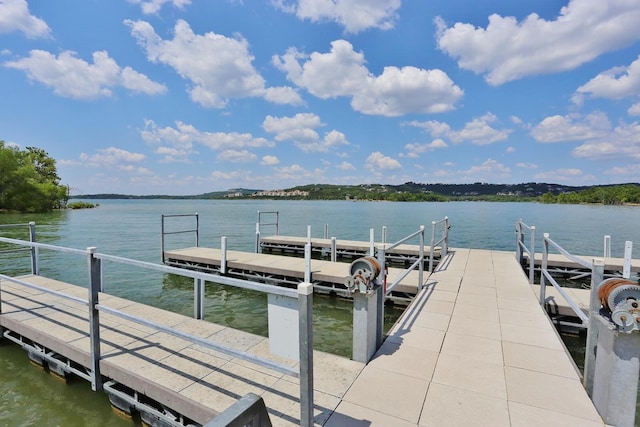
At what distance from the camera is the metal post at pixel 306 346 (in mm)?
2033

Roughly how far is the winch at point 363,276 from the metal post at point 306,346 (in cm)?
127

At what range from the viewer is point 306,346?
208 cm

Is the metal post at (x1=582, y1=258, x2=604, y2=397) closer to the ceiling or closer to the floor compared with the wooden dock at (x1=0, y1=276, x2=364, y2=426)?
closer to the ceiling

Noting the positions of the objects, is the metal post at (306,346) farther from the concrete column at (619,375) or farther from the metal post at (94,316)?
the metal post at (94,316)

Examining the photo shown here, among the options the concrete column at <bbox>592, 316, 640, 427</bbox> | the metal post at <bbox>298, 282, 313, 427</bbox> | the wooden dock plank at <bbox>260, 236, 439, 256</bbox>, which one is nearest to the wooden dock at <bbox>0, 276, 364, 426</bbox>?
the metal post at <bbox>298, 282, 313, 427</bbox>

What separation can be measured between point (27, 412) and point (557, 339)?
6251 mm

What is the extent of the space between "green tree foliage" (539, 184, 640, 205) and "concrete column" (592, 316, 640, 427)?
115801mm

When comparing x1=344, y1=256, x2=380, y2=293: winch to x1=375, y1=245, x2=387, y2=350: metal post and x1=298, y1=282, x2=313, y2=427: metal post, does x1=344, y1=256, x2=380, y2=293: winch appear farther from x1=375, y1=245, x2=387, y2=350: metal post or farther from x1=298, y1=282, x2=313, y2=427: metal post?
x1=298, y1=282, x2=313, y2=427: metal post

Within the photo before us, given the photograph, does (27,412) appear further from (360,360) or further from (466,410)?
(466,410)

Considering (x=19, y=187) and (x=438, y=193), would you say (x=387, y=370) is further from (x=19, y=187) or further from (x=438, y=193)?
(x=438, y=193)

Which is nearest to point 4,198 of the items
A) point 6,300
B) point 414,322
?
point 6,300

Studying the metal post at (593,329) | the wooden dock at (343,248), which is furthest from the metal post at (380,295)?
the wooden dock at (343,248)

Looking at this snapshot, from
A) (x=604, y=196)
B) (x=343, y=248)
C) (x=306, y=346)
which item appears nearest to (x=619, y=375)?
(x=306, y=346)

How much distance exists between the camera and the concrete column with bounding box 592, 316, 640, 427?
2.29 m
